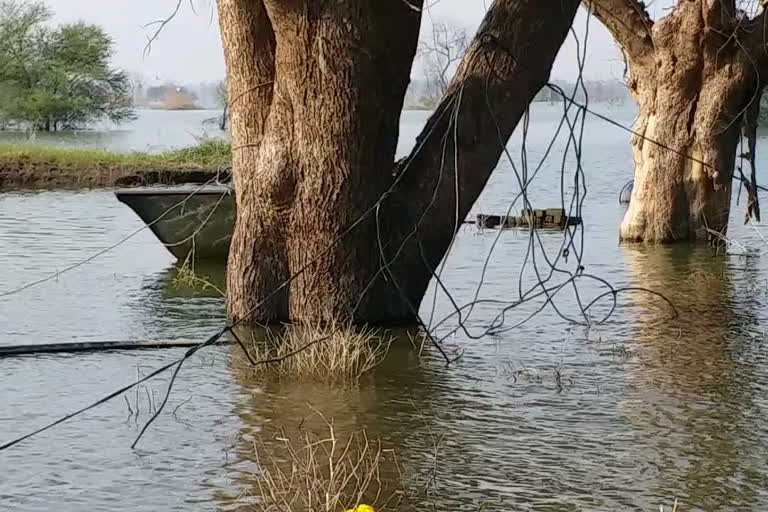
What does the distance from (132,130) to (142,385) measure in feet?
135

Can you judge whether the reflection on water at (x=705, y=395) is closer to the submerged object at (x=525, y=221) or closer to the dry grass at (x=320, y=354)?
the dry grass at (x=320, y=354)

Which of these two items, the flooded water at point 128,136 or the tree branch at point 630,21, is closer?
the tree branch at point 630,21

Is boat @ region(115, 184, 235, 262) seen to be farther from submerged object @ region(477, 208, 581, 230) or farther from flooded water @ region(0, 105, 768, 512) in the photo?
submerged object @ region(477, 208, 581, 230)

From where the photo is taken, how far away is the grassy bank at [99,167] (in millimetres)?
28641

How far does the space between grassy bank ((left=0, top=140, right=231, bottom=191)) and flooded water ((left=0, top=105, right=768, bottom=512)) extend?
14.5 meters

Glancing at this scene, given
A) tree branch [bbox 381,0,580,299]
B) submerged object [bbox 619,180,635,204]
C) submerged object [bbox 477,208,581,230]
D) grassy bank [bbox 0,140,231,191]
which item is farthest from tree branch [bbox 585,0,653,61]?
A: grassy bank [bbox 0,140,231,191]

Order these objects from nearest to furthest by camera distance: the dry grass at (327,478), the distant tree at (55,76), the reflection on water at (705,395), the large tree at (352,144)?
the dry grass at (327,478), the reflection on water at (705,395), the large tree at (352,144), the distant tree at (55,76)

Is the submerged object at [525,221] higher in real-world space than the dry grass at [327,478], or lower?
higher

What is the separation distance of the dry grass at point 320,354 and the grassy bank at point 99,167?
1862 cm

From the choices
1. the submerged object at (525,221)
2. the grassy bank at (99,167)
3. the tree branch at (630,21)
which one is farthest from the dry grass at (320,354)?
the grassy bank at (99,167)

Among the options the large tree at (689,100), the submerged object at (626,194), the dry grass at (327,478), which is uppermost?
the large tree at (689,100)

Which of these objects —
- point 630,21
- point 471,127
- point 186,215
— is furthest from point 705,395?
point 630,21

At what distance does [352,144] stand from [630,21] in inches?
314

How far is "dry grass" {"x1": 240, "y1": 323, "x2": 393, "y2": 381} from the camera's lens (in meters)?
8.90
